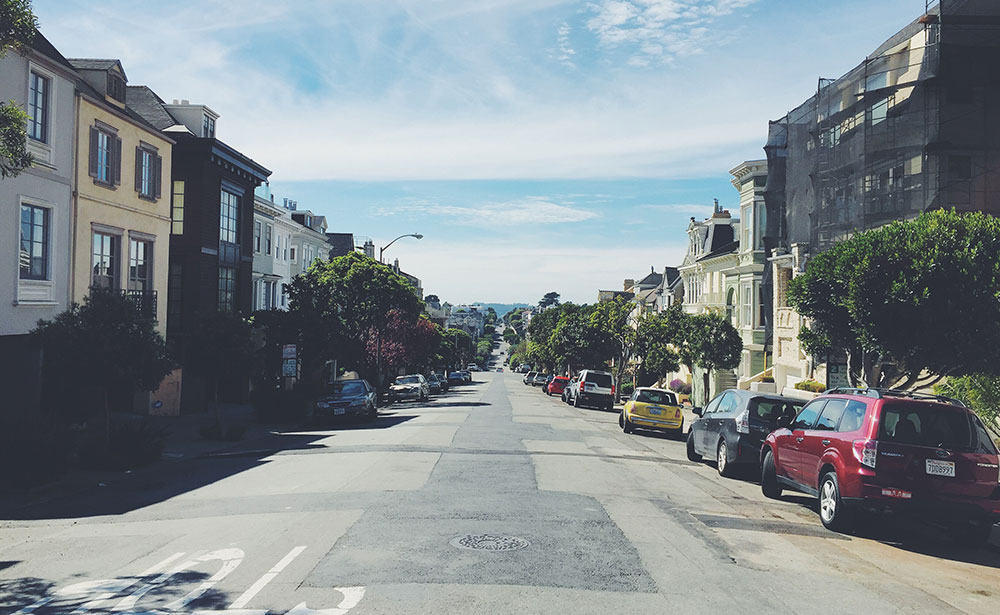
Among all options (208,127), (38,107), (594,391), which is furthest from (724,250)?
(38,107)

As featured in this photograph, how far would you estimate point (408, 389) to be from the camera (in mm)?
44438

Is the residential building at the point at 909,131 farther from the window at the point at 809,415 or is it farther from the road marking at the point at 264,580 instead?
the road marking at the point at 264,580

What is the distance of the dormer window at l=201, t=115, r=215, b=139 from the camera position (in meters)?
34.0

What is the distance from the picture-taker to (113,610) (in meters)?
6.57

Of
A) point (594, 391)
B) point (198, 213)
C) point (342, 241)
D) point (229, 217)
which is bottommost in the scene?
point (594, 391)

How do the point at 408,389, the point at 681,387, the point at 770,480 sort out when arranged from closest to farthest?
the point at 770,480 < the point at 408,389 < the point at 681,387

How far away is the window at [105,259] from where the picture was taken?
22.4 m

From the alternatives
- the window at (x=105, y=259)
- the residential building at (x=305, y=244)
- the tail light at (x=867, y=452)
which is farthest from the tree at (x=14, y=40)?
the residential building at (x=305, y=244)

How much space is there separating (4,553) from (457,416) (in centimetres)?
2073

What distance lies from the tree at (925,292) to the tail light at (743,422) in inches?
129

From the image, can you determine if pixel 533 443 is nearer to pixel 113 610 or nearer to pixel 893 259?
pixel 893 259

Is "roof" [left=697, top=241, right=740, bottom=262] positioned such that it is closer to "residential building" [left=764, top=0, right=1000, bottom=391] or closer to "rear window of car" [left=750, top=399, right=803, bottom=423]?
"residential building" [left=764, top=0, right=1000, bottom=391]

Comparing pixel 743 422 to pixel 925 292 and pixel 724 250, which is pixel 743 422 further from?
pixel 724 250

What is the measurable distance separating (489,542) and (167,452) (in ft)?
41.9
